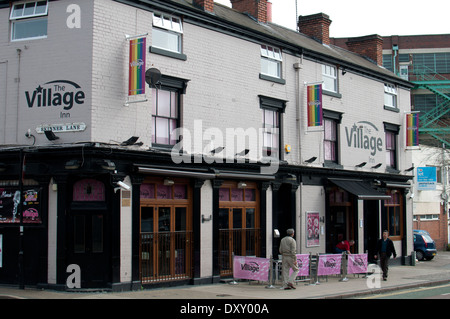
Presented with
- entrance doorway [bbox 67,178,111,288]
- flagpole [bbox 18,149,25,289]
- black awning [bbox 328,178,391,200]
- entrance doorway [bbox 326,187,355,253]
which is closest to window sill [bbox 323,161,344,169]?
black awning [bbox 328,178,391,200]

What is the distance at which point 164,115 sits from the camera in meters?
17.7

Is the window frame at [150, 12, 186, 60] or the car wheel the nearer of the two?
the window frame at [150, 12, 186, 60]

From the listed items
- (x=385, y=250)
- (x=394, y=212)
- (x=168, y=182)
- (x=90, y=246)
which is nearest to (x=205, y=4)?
(x=168, y=182)

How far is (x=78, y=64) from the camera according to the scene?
15805 millimetres

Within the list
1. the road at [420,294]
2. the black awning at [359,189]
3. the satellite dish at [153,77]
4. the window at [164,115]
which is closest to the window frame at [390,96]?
the black awning at [359,189]

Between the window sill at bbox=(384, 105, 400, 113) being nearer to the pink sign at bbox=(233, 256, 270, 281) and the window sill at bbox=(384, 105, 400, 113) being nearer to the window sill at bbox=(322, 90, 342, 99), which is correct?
the window sill at bbox=(322, 90, 342, 99)

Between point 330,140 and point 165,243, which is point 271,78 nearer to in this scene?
point 330,140

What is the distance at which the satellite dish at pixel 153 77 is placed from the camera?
643 inches

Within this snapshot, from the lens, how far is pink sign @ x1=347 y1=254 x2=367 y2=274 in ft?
66.4

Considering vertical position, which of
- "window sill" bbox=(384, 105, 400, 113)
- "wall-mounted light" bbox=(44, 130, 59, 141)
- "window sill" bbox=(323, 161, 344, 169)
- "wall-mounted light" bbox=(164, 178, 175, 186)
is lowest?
"wall-mounted light" bbox=(164, 178, 175, 186)

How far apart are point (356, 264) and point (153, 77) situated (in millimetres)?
9931

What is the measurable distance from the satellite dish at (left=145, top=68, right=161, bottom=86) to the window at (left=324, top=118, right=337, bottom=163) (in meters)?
10.3

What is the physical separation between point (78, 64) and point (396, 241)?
755 inches
